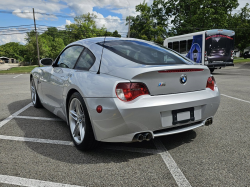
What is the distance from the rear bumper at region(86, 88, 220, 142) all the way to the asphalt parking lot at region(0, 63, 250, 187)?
0.33 metres

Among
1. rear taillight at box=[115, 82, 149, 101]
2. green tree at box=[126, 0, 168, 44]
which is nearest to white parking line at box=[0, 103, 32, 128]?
rear taillight at box=[115, 82, 149, 101]

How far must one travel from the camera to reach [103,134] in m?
2.55

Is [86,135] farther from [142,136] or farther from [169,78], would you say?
[169,78]

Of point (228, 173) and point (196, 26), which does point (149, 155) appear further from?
point (196, 26)

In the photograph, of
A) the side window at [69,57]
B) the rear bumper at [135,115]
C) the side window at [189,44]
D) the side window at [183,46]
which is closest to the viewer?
the rear bumper at [135,115]

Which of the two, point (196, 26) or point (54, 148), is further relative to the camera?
point (196, 26)

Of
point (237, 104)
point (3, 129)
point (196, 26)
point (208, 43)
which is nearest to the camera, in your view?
point (3, 129)

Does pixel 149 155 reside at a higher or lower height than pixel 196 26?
lower

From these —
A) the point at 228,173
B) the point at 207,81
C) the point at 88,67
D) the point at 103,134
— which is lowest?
the point at 228,173

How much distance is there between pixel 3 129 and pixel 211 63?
14.1 m

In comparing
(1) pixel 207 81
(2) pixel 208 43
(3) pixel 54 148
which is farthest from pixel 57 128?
(2) pixel 208 43

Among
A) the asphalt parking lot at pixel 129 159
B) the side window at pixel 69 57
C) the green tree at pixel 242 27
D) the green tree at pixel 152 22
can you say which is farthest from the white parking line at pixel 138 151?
the green tree at pixel 242 27

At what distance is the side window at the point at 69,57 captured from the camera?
3523 millimetres

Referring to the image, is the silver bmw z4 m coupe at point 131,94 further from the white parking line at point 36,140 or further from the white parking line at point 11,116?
the white parking line at point 11,116
